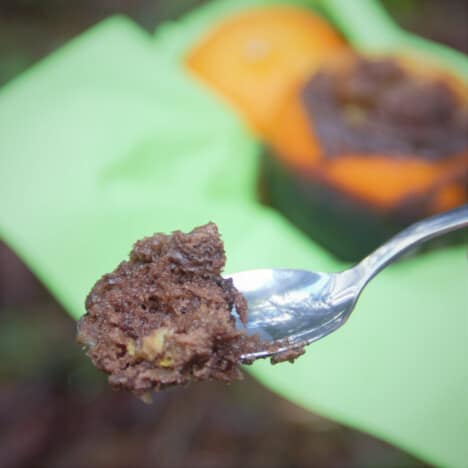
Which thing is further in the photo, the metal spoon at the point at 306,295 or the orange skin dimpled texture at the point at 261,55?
the orange skin dimpled texture at the point at 261,55

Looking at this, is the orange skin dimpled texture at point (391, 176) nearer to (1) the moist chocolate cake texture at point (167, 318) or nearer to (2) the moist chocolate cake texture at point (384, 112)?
(2) the moist chocolate cake texture at point (384, 112)

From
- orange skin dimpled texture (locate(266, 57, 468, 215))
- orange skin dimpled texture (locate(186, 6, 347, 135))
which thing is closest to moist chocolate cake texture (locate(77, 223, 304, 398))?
orange skin dimpled texture (locate(266, 57, 468, 215))

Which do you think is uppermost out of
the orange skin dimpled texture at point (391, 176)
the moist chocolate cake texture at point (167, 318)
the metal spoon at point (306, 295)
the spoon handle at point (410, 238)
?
the moist chocolate cake texture at point (167, 318)

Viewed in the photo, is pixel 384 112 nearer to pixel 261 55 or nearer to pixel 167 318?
pixel 261 55

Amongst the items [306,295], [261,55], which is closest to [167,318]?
[306,295]

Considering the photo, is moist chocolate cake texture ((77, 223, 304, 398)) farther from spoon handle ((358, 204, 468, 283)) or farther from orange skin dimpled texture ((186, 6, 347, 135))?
orange skin dimpled texture ((186, 6, 347, 135))

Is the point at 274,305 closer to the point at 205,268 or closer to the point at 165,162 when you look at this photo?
the point at 205,268

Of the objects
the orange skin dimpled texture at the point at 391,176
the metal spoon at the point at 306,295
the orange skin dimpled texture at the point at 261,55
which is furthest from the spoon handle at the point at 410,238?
the orange skin dimpled texture at the point at 261,55
